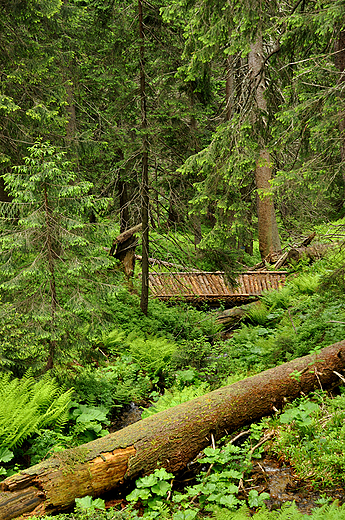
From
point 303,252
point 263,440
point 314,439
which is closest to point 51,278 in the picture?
point 263,440

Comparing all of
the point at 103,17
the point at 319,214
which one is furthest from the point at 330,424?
the point at 103,17

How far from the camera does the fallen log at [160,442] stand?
151 inches

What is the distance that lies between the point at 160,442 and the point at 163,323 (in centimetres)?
594

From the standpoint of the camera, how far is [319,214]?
38.8 feet

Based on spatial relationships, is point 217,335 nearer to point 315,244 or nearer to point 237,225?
point 237,225

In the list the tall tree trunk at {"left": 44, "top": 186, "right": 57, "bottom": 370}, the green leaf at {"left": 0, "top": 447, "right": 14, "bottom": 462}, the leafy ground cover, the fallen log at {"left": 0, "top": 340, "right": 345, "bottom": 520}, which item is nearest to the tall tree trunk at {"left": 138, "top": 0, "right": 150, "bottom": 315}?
the leafy ground cover

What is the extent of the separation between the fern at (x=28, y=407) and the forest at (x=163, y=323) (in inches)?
1.3

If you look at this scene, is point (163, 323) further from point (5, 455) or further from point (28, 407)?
point (5, 455)

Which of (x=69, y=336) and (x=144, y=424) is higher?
(x=69, y=336)

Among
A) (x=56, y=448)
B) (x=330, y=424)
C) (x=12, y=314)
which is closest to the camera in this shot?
(x=330, y=424)

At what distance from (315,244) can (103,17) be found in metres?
9.52

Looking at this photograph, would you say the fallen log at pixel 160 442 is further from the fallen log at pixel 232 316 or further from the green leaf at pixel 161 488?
the fallen log at pixel 232 316

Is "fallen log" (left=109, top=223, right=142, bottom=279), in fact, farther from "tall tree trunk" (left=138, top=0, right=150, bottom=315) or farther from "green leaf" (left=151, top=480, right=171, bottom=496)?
"green leaf" (left=151, top=480, right=171, bottom=496)

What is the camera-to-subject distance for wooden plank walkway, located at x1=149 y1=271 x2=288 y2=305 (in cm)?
1139
